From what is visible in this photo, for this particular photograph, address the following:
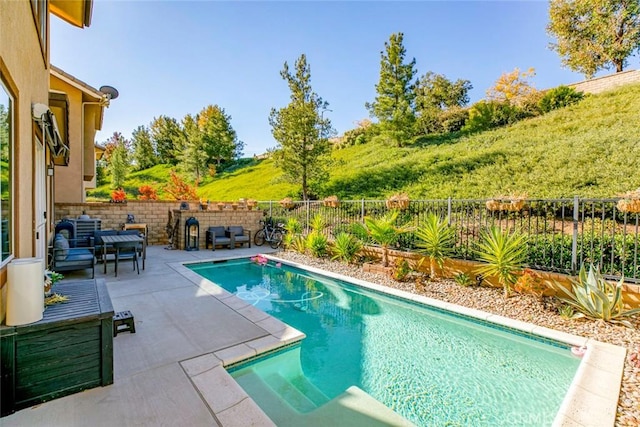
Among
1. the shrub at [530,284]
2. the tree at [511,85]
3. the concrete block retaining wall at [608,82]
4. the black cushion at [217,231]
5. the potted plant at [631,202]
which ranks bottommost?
the shrub at [530,284]

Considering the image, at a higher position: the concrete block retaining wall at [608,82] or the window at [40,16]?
the concrete block retaining wall at [608,82]

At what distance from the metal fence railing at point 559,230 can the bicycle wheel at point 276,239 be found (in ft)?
7.22

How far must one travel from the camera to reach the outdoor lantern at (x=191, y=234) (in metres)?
11.5

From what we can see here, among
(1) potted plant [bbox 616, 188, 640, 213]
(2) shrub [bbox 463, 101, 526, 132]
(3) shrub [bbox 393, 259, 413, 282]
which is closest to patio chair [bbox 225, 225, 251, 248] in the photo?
(3) shrub [bbox 393, 259, 413, 282]

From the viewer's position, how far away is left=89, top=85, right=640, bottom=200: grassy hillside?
33.1ft

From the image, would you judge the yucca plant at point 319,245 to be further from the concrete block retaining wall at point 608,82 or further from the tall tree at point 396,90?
the concrete block retaining wall at point 608,82

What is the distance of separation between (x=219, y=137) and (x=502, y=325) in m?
34.1

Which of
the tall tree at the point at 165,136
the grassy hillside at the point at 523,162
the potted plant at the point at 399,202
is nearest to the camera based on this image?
the potted plant at the point at 399,202

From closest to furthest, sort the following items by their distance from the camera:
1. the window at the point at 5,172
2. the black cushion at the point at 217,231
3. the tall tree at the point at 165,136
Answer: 1. the window at the point at 5,172
2. the black cushion at the point at 217,231
3. the tall tree at the point at 165,136

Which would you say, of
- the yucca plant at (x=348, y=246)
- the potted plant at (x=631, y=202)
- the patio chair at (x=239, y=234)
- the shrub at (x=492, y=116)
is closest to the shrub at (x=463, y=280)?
the potted plant at (x=631, y=202)

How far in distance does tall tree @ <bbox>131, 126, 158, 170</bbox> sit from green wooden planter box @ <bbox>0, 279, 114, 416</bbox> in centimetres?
4370

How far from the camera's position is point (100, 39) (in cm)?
882

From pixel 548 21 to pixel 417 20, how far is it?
17853mm

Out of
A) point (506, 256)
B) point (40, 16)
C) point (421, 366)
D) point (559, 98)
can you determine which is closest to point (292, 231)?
point (506, 256)
